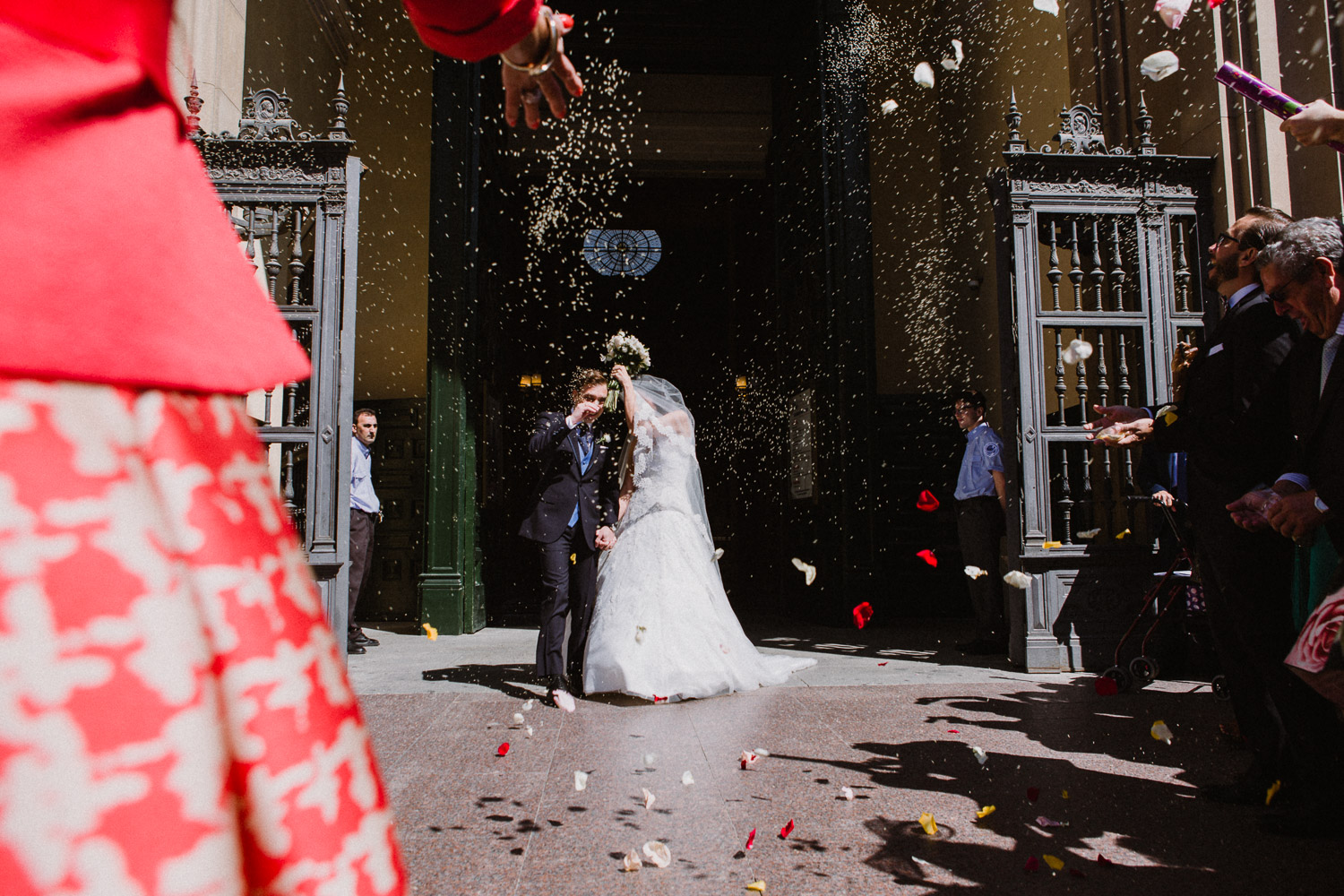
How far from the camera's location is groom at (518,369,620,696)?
4.70 m

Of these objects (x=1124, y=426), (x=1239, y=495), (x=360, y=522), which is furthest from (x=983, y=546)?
(x=360, y=522)

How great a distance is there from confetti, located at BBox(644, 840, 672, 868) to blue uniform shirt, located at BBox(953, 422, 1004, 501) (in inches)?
191

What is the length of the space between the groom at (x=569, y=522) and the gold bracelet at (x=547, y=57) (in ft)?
12.2

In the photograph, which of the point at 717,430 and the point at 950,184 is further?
the point at 717,430

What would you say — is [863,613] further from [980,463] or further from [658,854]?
[658,854]

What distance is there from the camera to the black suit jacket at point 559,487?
4.76m

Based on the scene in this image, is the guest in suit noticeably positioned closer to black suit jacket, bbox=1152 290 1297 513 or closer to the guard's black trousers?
black suit jacket, bbox=1152 290 1297 513

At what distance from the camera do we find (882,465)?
27.3 ft

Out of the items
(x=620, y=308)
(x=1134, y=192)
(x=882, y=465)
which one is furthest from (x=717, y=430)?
(x=1134, y=192)

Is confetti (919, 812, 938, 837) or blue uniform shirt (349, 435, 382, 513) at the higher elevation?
blue uniform shirt (349, 435, 382, 513)

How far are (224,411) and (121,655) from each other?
0.20 meters

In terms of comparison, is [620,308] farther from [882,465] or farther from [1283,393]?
[1283,393]

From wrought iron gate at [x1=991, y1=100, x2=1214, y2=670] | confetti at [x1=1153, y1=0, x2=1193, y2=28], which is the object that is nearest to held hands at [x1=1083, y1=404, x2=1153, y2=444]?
wrought iron gate at [x1=991, y1=100, x2=1214, y2=670]

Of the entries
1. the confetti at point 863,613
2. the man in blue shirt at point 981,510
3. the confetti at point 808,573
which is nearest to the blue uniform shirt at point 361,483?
the confetti at point 808,573
